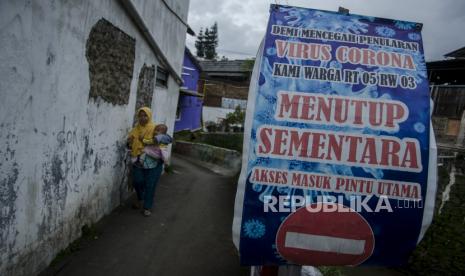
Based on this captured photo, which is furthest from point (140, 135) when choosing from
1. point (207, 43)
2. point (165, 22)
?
point (207, 43)

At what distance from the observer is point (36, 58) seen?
3.04 metres

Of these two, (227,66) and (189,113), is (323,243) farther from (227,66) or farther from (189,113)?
(227,66)

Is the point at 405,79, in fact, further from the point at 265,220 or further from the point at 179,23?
the point at 179,23

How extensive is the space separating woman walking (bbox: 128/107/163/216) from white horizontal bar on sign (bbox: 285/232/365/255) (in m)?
3.92

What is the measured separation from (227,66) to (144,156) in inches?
1109

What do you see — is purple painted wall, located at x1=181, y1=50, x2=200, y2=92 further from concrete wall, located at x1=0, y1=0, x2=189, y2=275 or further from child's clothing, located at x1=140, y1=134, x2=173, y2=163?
child's clothing, located at x1=140, y1=134, x2=173, y2=163

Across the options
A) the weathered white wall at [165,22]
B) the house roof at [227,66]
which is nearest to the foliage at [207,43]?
the house roof at [227,66]

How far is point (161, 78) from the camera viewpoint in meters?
8.31

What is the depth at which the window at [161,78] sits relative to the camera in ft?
26.1

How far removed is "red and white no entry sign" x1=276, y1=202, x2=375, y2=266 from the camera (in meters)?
1.81

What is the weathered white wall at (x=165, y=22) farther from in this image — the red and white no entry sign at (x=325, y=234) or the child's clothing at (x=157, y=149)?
the red and white no entry sign at (x=325, y=234)

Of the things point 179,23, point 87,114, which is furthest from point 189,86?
point 87,114

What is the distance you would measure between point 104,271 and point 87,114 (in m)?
1.80

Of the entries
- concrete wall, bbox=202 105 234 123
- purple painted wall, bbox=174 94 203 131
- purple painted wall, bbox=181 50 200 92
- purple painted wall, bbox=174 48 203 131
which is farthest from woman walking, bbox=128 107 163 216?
concrete wall, bbox=202 105 234 123
